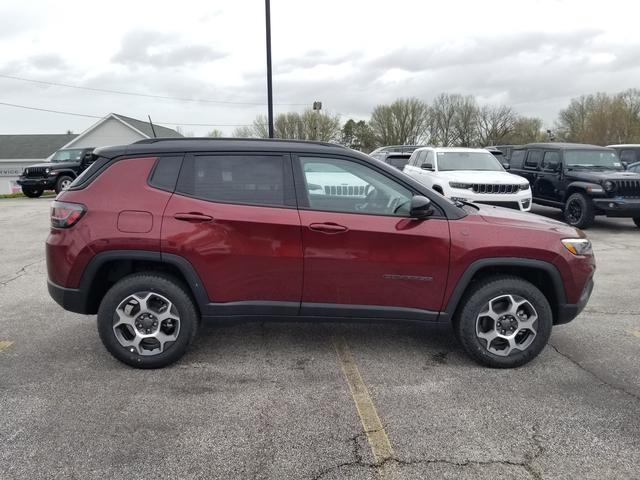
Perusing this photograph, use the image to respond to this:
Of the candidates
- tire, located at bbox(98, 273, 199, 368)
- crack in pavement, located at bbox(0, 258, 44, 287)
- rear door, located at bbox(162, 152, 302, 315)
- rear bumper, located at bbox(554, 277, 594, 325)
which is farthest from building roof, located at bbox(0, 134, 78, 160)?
rear bumper, located at bbox(554, 277, 594, 325)

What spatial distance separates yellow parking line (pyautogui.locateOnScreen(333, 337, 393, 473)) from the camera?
2.75m

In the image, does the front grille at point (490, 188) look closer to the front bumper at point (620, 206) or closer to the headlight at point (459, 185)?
the headlight at point (459, 185)

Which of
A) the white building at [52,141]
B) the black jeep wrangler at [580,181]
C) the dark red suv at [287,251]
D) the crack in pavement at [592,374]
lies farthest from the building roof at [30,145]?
the crack in pavement at [592,374]

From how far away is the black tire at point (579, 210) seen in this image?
1055cm

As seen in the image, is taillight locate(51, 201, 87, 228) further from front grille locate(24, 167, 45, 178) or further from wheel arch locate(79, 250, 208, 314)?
front grille locate(24, 167, 45, 178)

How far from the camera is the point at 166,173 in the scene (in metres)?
3.77

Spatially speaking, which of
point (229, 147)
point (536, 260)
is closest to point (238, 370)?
point (229, 147)

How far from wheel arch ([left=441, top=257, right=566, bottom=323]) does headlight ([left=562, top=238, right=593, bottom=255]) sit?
0.69 feet

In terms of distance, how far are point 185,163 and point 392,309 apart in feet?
6.43

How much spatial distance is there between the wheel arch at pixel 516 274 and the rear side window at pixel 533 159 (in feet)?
31.0

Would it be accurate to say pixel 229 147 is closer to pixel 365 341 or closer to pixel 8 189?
pixel 365 341

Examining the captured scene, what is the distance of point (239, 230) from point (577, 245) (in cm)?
261

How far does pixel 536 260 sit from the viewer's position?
12.2 feet

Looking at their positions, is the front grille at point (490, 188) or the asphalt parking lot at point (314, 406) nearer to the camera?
the asphalt parking lot at point (314, 406)
